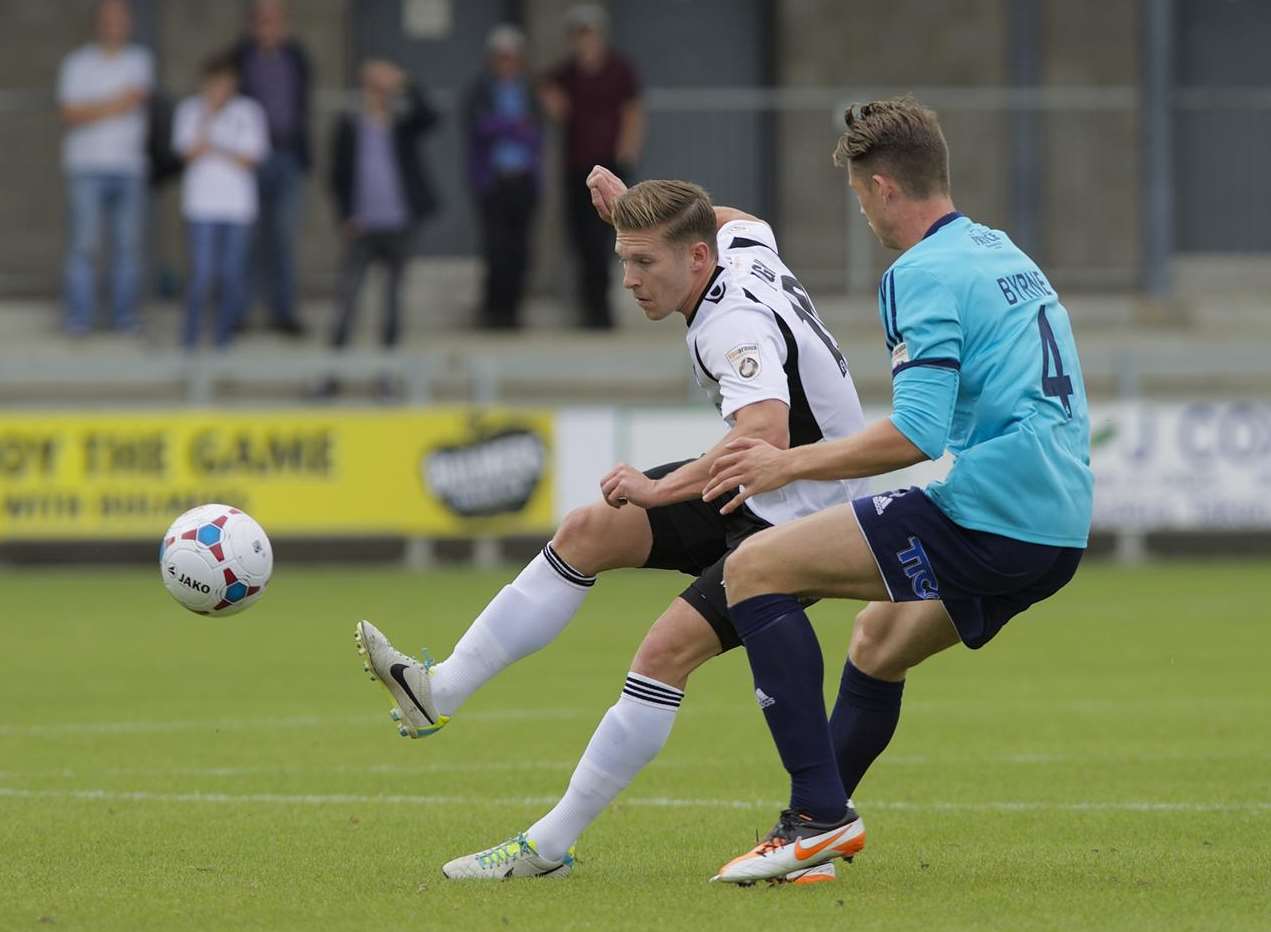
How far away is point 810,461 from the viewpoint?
5.91 m

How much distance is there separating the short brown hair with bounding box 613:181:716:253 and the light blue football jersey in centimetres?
62

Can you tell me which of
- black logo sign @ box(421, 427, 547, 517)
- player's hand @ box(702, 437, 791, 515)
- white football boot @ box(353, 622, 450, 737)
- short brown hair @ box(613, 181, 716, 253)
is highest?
short brown hair @ box(613, 181, 716, 253)

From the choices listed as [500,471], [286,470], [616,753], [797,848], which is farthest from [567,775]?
[286,470]

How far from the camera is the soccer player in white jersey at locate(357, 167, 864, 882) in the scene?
20.5ft

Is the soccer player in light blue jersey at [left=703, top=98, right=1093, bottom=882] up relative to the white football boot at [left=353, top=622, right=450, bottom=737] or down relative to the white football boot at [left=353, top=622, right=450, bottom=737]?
up

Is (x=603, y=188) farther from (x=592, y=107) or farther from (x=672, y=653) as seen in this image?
(x=592, y=107)

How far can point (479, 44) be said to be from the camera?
23375 millimetres

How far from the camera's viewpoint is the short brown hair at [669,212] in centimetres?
635

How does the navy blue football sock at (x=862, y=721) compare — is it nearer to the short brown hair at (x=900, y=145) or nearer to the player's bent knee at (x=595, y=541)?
the player's bent knee at (x=595, y=541)

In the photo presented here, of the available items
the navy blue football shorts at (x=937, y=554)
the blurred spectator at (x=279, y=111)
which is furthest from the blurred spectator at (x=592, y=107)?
the navy blue football shorts at (x=937, y=554)

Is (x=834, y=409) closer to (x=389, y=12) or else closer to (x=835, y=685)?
(x=835, y=685)

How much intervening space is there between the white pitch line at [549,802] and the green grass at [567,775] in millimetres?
24

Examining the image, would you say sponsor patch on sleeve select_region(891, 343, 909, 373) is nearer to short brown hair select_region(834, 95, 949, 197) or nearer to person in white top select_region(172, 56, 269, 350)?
short brown hair select_region(834, 95, 949, 197)

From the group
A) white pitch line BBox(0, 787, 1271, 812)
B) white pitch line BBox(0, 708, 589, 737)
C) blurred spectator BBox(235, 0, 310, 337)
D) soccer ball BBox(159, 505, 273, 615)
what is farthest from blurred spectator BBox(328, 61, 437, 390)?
soccer ball BBox(159, 505, 273, 615)
